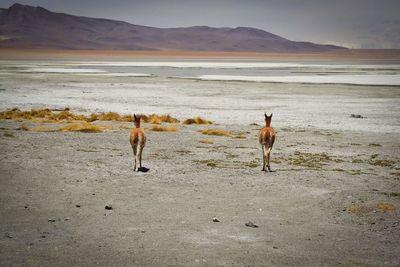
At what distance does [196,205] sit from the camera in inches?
402

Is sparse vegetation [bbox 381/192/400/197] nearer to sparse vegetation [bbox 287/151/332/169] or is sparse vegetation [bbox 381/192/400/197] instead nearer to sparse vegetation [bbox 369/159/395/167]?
sparse vegetation [bbox 287/151/332/169]

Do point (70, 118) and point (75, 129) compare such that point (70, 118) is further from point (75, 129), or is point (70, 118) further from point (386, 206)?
point (386, 206)

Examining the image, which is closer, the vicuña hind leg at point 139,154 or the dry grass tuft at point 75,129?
the vicuña hind leg at point 139,154

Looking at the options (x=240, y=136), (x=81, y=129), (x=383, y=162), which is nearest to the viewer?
(x=383, y=162)

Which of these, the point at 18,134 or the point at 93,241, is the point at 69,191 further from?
the point at 18,134

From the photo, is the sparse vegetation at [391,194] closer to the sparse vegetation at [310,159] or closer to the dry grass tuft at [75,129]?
the sparse vegetation at [310,159]

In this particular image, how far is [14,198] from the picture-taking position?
10.5m

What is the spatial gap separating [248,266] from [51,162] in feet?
27.2

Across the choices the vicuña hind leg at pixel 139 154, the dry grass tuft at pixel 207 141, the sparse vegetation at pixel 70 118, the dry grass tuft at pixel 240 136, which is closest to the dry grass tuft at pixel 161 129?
the sparse vegetation at pixel 70 118

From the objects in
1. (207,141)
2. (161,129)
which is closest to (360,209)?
(207,141)

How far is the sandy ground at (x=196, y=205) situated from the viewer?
7.70m

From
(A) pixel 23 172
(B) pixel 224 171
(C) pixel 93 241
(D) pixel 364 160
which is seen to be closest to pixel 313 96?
(D) pixel 364 160

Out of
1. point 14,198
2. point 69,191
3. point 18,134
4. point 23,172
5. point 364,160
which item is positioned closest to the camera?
point 14,198

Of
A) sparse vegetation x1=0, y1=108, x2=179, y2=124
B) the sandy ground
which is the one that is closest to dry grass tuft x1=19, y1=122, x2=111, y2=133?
the sandy ground
